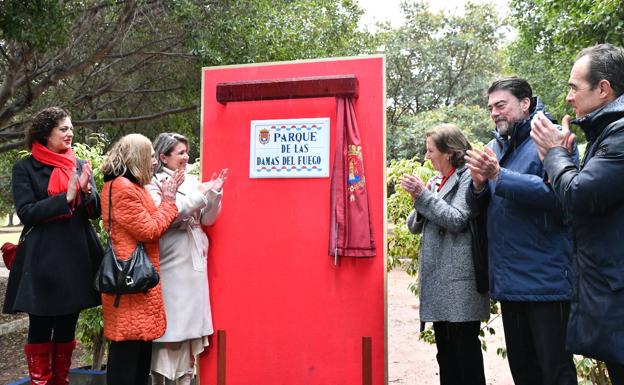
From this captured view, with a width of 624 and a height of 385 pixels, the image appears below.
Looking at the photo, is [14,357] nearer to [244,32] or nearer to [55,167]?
[55,167]

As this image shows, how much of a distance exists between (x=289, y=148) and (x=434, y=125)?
47.3ft

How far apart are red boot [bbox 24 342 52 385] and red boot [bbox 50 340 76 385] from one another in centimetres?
7

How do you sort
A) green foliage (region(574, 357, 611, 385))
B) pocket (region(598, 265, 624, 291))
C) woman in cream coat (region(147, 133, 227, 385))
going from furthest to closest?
1. green foliage (region(574, 357, 611, 385))
2. woman in cream coat (region(147, 133, 227, 385))
3. pocket (region(598, 265, 624, 291))

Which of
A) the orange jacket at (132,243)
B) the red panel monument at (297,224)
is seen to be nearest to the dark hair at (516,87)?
the red panel monument at (297,224)

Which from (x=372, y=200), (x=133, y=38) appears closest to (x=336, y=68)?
(x=372, y=200)

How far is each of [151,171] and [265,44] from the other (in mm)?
5133

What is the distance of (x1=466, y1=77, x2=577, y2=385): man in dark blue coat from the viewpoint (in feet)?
7.89

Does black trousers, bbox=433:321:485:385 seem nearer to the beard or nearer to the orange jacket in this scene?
the beard

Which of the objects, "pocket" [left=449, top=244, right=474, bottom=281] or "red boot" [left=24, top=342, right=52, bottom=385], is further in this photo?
"red boot" [left=24, top=342, right=52, bottom=385]

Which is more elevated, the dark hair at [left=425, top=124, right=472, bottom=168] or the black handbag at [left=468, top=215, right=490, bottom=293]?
the dark hair at [left=425, top=124, right=472, bottom=168]

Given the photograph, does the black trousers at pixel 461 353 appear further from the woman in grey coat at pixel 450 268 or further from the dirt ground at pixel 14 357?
the dirt ground at pixel 14 357

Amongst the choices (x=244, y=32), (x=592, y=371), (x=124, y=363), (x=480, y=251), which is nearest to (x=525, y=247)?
(x=480, y=251)

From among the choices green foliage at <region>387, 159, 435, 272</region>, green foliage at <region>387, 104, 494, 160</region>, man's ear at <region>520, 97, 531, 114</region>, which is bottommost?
green foliage at <region>387, 159, 435, 272</region>

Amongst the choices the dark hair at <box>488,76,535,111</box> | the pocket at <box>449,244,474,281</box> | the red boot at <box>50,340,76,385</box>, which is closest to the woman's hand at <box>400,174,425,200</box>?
the pocket at <box>449,244,474,281</box>
